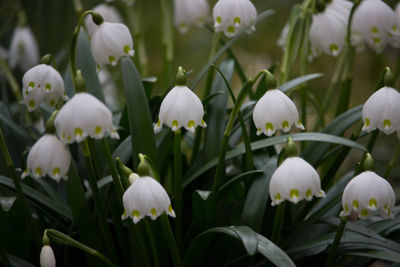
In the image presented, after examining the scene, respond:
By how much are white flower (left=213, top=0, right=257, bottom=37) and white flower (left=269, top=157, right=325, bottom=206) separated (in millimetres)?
439

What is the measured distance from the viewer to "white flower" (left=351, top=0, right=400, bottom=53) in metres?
1.27

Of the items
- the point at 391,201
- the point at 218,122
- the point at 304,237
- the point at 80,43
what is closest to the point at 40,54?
the point at 80,43

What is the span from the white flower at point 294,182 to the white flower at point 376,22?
558 mm

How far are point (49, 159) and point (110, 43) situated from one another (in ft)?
0.94

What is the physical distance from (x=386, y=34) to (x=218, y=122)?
0.47 m

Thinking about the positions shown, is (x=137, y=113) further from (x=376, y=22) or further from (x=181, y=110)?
(x=376, y=22)

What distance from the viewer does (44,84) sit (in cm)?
103

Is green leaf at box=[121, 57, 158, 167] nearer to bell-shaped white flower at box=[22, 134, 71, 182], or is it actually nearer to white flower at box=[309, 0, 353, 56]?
bell-shaped white flower at box=[22, 134, 71, 182]

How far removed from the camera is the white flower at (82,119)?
842 millimetres

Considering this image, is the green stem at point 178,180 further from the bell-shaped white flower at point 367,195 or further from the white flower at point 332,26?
the white flower at point 332,26

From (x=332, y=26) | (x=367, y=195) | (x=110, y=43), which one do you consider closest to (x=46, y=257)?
(x=110, y=43)

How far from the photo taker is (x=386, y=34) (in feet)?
Result: 4.25

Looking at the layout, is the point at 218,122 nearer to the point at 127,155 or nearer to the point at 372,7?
the point at 127,155

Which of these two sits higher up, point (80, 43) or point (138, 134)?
point (80, 43)
